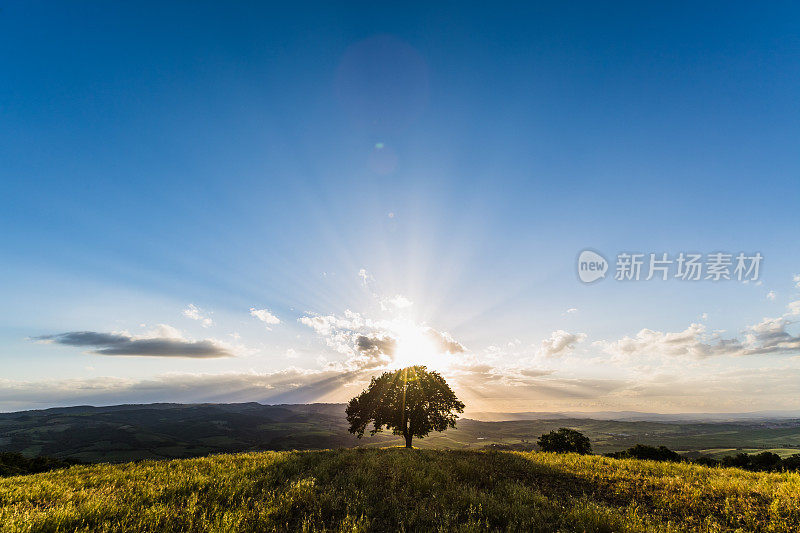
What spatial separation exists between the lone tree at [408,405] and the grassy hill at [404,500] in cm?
2756

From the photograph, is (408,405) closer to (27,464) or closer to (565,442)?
(565,442)

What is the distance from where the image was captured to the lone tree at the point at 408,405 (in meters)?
38.0

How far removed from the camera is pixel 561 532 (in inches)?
241

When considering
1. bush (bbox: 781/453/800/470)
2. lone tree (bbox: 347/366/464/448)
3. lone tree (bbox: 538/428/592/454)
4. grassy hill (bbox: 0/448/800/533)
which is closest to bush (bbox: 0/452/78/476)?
grassy hill (bbox: 0/448/800/533)

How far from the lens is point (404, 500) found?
26.3 feet

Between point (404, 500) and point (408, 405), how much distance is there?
104 feet

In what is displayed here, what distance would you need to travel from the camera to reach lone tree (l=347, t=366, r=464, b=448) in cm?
3800

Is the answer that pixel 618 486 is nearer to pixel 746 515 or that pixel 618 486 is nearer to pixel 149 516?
pixel 746 515

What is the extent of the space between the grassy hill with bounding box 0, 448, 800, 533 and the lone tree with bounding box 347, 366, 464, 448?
2756 cm

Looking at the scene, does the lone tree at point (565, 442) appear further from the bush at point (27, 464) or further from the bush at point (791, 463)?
the bush at point (27, 464)

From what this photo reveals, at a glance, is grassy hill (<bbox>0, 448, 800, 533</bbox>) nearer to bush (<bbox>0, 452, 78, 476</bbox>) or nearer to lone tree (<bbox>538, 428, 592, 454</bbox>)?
bush (<bbox>0, 452, 78, 476</bbox>)

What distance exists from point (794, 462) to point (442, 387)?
28.2 metres

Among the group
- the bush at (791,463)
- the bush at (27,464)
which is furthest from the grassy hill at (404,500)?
the bush at (791,463)

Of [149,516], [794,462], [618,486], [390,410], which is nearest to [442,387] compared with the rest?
[390,410]
